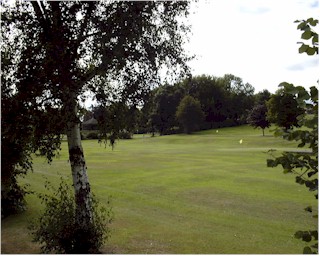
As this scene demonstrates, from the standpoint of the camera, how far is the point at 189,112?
103688 millimetres

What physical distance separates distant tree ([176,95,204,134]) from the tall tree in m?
92.0

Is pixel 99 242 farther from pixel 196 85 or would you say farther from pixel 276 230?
pixel 196 85

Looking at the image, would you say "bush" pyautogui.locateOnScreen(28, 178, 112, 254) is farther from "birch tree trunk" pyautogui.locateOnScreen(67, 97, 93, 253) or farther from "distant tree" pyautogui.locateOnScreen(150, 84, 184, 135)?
"distant tree" pyautogui.locateOnScreen(150, 84, 184, 135)

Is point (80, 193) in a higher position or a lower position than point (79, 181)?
lower

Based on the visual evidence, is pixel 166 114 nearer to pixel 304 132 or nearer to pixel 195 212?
pixel 195 212

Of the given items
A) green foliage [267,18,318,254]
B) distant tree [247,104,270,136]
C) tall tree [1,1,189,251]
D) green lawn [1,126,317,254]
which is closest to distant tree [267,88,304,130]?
distant tree [247,104,270,136]

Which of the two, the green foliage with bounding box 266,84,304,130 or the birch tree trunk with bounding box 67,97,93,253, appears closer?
the birch tree trunk with bounding box 67,97,93,253

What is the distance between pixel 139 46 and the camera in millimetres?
11281

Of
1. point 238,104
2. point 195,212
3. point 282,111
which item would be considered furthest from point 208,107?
point 195,212

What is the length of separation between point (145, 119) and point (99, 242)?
15.3 feet

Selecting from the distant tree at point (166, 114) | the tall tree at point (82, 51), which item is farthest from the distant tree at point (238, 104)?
the tall tree at point (82, 51)

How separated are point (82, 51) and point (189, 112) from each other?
9344 centimetres

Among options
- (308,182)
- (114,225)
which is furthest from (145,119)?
(308,182)

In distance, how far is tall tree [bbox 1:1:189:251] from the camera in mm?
10484
